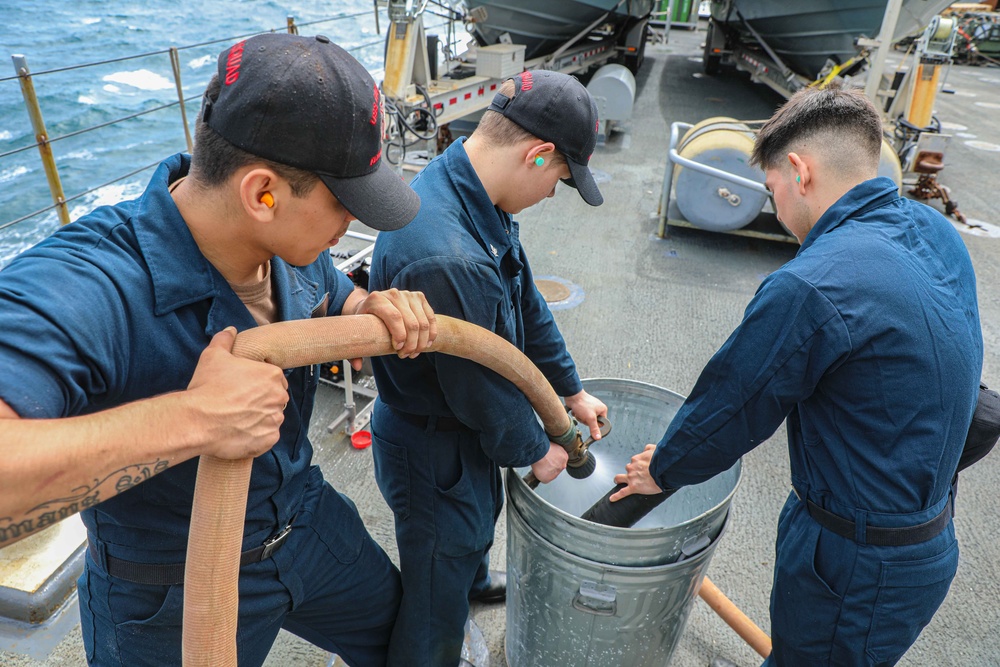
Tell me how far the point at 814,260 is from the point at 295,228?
123 centimetres

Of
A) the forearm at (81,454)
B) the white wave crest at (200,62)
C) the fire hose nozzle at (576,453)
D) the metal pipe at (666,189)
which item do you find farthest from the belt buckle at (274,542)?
the white wave crest at (200,62)

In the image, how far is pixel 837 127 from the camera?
179 centimetres

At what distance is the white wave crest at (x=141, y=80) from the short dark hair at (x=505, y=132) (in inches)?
695

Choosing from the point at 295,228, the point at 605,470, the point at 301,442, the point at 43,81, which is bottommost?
the point at 43,81

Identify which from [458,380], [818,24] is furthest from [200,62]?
[458,380]

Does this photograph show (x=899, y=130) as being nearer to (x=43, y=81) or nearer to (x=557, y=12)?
(x=557, y=12)

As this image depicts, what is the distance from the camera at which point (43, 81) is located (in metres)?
15.5

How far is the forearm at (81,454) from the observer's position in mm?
887

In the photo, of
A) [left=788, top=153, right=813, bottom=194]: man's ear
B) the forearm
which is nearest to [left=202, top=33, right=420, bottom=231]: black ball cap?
the forearm

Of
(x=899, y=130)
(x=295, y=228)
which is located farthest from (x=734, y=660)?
(x=899, y=130)

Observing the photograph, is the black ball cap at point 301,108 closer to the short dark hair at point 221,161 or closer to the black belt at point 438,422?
the short dark hair at point 221,161

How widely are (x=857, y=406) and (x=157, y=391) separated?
1587mm

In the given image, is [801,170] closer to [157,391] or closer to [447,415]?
[447,415]

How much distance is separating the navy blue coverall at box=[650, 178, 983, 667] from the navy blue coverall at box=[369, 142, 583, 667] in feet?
1.85
